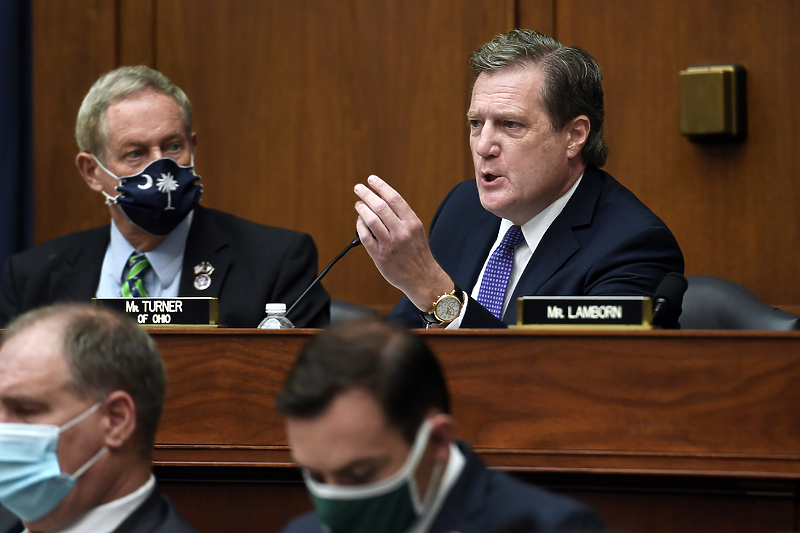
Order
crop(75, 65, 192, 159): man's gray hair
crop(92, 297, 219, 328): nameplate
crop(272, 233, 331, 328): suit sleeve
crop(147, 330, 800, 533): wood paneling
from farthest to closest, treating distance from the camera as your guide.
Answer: crop(75, 65, 192, 159): man's gray hair → crop(272, 233, 331, 328): suit sleeve → crop(92, 297, 219, 328): nameplate → crop(147, 330, 800, 533): wood paneling

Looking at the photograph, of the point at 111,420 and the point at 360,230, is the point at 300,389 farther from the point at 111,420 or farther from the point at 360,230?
the point at 360,230

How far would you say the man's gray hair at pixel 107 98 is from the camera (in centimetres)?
316

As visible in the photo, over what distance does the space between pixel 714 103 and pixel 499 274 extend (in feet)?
4.23

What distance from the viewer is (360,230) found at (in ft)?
7.69

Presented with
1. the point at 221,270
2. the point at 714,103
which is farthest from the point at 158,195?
the point at 714,103

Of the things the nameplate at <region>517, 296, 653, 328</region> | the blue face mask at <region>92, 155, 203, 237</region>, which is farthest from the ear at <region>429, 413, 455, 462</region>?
the blue face mask at <region>92, 155, 203, 237</region>

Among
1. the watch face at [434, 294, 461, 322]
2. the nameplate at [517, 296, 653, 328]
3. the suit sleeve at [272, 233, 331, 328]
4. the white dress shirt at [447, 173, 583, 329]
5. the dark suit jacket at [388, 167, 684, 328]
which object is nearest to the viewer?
the nameplate at [517, 296, 653, 328]

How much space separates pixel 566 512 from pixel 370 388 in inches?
11.0

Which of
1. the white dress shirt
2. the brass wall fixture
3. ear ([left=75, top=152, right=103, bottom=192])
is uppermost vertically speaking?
the brass wall fixture

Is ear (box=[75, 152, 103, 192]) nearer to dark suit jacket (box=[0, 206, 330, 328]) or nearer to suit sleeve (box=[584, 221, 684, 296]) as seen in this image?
dark suit jacket (box=[0, 206, 330, 328])

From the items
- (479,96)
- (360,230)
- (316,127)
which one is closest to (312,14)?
(316,127)

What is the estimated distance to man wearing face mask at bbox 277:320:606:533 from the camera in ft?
4.11

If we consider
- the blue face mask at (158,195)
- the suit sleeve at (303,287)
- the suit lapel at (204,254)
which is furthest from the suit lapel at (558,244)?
the blue face mask at (158,195)

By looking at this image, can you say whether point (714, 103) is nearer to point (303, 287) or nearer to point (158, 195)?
point (303, 287)
